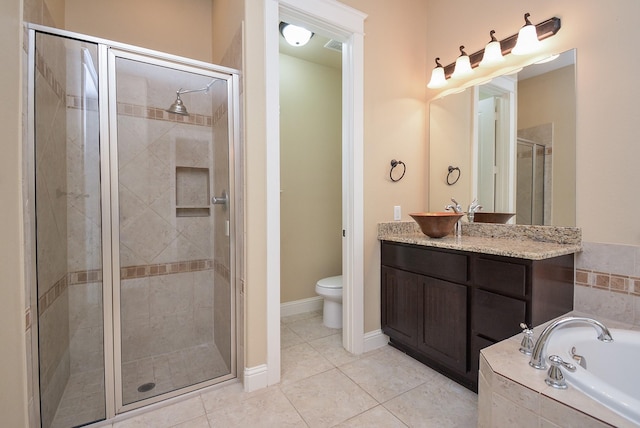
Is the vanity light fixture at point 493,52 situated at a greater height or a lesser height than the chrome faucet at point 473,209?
greater

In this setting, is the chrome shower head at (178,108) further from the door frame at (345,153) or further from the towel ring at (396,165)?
the towel ring at (396,165)

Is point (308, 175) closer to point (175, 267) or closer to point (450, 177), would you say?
point (450, 177)

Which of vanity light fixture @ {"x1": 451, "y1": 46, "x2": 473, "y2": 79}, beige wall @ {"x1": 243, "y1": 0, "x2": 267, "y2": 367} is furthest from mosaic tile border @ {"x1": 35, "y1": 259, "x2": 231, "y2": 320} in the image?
vanity light fixture @ {"x1": 451, "y1": 46, "x2": 473, "y2": 79}

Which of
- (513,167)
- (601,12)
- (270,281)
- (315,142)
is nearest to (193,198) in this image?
(270,281)

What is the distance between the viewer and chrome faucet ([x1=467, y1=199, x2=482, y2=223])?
2.20 m

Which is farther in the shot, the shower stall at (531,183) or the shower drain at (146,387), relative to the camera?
the shower stall at (531,183)

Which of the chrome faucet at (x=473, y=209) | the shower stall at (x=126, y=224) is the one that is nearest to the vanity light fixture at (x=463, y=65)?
the chrome faucet at (x=473, y=209)

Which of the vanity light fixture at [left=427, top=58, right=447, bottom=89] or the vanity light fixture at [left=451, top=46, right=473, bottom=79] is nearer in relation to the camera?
the vanity light fixture at [left=451, top=46, right=473, bottom=79]

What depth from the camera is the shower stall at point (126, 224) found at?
4.71 feet

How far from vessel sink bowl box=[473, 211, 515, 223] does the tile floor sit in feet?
3.75

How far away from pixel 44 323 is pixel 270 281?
43.7 inches

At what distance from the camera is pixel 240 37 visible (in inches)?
68.7

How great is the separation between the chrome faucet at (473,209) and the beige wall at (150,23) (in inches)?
100

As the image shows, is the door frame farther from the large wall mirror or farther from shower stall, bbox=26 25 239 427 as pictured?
the large wall mirror
